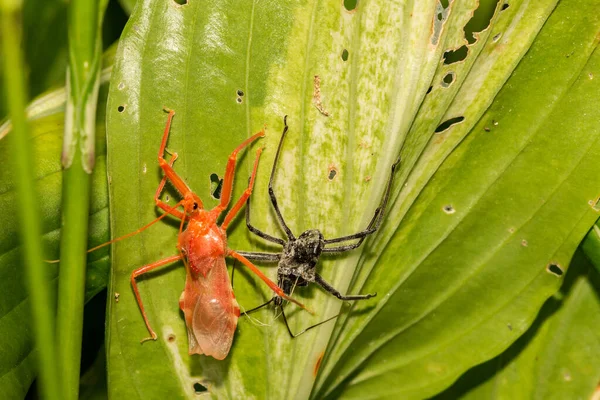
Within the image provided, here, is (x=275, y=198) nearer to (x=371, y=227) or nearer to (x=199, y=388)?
(x=371, y=227)

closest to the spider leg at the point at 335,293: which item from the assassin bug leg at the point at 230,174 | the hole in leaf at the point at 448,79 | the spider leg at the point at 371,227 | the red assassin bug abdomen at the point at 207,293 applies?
the spider leg at the point at 371,227

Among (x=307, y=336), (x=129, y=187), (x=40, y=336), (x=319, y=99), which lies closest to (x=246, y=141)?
(x=319, y=99)

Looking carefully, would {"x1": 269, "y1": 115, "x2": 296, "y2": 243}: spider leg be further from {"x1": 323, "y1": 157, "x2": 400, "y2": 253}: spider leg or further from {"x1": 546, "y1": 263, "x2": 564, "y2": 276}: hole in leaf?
{"x1": 546, "y1": 263, "x2": 564, "y2": 276}: hole in leaf

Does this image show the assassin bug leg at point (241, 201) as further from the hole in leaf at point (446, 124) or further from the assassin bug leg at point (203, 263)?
the hole in leaf at point (446, 124)

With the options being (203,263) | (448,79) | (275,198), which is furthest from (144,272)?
(448,79)

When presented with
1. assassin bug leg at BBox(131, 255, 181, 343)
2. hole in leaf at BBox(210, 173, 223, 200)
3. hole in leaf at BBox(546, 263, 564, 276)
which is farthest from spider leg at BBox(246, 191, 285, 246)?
hole in leaf at BBox(546, 263, 564, 276)
